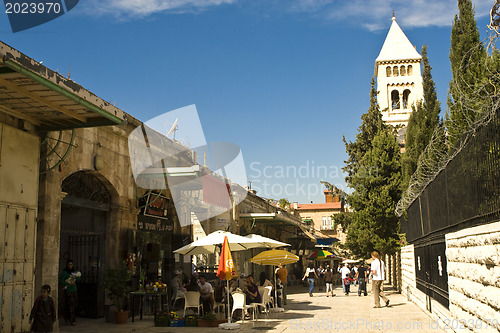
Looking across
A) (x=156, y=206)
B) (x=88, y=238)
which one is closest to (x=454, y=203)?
(x=88, y=238)

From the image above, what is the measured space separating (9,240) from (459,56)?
498 inches

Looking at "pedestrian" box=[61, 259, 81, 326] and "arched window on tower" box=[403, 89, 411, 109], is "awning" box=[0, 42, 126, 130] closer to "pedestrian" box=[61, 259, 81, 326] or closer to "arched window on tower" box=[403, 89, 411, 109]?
"pedestrian" box=[61, 259, 81, 326]

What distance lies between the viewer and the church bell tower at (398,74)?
8838 centimetres

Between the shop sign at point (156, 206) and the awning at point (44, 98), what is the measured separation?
5.54 meters

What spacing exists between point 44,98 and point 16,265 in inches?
134

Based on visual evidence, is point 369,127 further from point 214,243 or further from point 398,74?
point 398,74

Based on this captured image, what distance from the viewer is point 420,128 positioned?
2083cm

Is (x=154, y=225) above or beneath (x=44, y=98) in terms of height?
beneath

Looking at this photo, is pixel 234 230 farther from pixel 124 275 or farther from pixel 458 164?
pixel 458 164

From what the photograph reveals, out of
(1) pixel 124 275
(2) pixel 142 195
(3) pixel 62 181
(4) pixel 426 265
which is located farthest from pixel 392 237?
(3) pixel 62 181

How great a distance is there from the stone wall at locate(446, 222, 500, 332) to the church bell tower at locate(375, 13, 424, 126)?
81.7m

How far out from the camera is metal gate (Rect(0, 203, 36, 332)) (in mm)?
9500

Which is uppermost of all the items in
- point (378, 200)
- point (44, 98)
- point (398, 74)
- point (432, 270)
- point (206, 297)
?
point (398, 74)

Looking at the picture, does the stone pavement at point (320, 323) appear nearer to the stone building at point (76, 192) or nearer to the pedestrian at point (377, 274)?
the pedestrian at point (377, 274)
